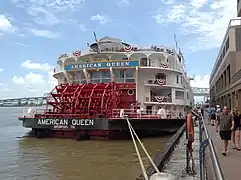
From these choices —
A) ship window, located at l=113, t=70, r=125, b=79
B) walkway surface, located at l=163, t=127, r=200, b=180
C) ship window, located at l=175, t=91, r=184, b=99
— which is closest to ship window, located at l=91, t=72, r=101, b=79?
ship window, located at l=113, t=70, r=125, b=79

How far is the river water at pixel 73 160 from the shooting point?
1120 cm

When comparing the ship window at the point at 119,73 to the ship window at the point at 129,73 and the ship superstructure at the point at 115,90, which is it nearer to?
the ship superstructure at the point at 115,90

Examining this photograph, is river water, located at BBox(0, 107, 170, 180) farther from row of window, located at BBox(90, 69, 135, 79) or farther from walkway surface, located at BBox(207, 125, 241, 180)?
row of window, located at BBox(90, 69, 135, 79)

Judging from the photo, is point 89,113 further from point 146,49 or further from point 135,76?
point 146,49

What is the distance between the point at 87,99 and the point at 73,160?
9156mm

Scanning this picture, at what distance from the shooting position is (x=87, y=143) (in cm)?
1872

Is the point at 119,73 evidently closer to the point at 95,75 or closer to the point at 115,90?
the point at 95,75

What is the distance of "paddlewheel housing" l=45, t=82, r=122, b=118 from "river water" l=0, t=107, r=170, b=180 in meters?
3.06

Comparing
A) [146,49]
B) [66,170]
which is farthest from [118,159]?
[146,49]

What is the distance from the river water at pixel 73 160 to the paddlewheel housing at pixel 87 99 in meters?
3.06

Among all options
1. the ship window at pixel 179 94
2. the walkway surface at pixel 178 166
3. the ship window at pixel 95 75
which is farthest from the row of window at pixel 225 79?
the walkway surface at pixel 178 166

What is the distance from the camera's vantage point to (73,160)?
14031 mm

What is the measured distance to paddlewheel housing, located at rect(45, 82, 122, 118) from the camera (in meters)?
22.2

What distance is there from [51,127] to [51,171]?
859 centimetres
